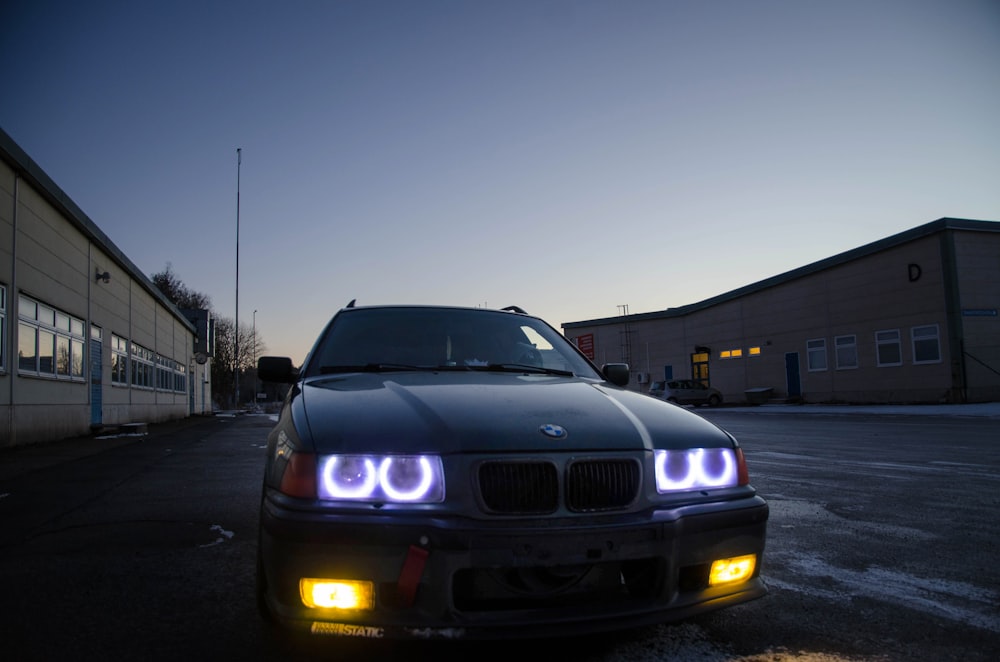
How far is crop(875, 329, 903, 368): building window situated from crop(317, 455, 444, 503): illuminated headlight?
98.0 feet

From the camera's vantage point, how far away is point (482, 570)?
2.12 meters

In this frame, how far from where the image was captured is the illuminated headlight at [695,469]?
7.88 ft

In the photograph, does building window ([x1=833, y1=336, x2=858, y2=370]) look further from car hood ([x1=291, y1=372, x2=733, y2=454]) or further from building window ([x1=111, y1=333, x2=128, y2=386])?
car hood ([x1=291, y1=372, x2=733, y2=454])

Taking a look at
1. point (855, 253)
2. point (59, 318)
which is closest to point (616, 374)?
point (59, 318)

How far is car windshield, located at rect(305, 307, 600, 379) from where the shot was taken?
141 inches

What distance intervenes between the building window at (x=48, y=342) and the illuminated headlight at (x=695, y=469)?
15651 mm

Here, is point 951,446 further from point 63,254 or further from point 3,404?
point 63,254

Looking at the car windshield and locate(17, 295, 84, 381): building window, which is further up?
locate(17, 295, 84, 381): building window

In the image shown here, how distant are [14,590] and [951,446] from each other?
446 inches

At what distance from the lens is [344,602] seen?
2102mm

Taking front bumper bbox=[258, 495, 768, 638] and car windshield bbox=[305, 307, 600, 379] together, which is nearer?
front bumper bbox=[258, 495, 768, 638]

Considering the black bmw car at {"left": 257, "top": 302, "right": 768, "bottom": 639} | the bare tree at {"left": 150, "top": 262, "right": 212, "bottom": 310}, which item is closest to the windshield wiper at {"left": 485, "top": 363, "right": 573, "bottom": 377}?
the black bmw car at {"left": 257, "top": 302, "right": 768, "bottom": 639}

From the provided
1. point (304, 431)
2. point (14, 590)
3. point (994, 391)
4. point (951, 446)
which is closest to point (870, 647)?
point (304, 431)

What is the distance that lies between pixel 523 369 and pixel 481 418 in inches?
48.2
